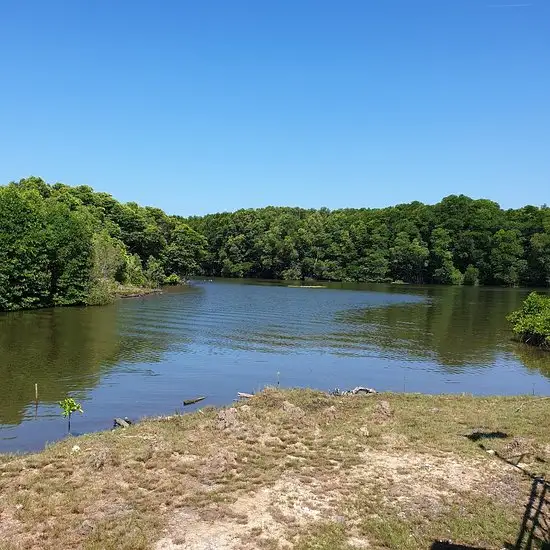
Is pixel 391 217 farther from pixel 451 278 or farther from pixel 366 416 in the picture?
pixel 366 416

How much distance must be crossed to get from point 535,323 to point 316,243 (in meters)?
104

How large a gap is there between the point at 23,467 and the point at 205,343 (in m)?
28.4

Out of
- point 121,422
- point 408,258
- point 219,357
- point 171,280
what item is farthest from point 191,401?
point 408,258

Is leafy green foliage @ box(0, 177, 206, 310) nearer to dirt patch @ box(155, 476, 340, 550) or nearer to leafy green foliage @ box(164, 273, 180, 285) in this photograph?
leafy green foliage @ box(164, 273, 180, 285)

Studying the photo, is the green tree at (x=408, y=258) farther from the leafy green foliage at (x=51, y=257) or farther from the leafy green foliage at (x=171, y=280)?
the leafy green foliage at (x=51, y=257)

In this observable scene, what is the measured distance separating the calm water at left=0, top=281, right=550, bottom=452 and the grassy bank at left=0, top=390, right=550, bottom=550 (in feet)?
21.4

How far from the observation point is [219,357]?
36.8 m

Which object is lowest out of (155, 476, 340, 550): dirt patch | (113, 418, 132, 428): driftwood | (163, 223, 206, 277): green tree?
(113, 418, 132, 428): driftwood

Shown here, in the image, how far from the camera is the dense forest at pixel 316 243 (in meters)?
93.6

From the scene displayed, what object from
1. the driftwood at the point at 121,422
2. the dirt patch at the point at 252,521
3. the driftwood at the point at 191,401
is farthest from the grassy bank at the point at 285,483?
the driftwood at the point at 191,401

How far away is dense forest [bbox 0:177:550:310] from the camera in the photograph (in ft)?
307

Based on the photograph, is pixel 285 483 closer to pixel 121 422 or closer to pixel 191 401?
pixel 121 422

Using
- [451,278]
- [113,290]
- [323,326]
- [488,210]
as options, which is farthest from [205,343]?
[488,210]

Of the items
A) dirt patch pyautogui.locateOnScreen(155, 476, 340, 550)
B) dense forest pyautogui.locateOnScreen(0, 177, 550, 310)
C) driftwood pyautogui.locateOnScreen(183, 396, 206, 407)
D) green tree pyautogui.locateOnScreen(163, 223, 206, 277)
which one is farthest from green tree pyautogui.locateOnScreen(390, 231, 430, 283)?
dirt patch pyautogui.locateOnScreen(155, 476, 340, 550)
